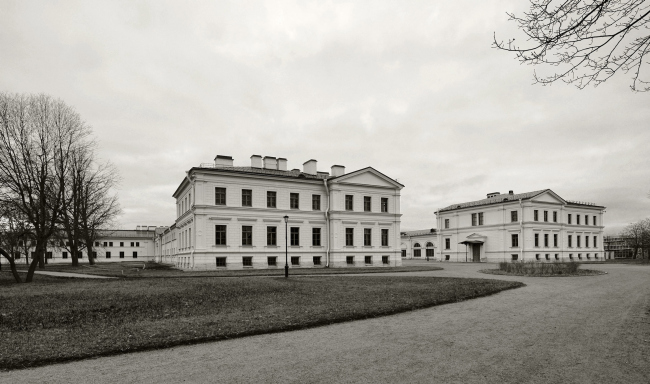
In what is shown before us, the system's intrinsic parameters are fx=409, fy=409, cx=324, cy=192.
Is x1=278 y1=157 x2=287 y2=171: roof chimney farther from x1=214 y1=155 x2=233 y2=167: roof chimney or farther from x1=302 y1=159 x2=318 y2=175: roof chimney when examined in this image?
x1=214 y1=155 x2=233 y2=167: roof chimney

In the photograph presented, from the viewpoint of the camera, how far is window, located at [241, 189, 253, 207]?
118 feet

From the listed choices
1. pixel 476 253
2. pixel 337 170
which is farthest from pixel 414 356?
pixel 476 253

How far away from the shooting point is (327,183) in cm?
3916

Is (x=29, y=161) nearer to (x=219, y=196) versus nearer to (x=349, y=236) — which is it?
(x=219, y=196)

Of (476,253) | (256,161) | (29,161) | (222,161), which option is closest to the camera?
(29,161)

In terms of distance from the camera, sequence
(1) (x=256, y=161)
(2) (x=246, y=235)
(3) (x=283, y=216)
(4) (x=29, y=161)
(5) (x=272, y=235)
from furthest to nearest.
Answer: (1) (x=256, y=161), (3) (x=283, y=216), (5) (x=272, y=235), (2) (x=246, y=235), (4) (x=29, y=161)

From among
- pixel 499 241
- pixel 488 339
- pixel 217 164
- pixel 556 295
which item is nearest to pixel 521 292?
pixel 556 295

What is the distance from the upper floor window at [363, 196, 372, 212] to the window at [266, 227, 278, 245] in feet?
31.1

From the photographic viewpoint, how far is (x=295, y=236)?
3781 centimetres

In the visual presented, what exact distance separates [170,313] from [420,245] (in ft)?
221

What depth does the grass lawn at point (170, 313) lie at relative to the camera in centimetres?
755

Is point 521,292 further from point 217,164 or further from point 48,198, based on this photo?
point 217,164

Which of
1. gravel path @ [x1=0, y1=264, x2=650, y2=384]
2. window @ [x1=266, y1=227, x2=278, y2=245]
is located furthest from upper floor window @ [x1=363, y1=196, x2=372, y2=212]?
gravel path @ [x1=0, y1=264, x2=650, y2=384]

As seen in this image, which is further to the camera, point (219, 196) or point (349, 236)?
point (349, 236)
